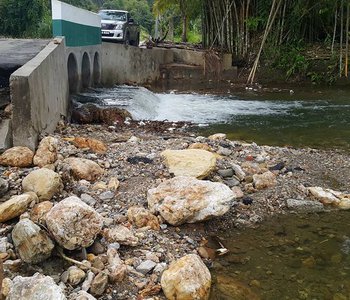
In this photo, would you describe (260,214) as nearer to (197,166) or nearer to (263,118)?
(197,166)

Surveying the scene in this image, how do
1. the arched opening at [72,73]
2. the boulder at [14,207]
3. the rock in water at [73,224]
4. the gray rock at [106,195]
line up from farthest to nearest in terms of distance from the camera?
the arched opening at [72,73]
the gray rock at [106,195]
the boulder at [14,207]
the rock in water at [73,224]

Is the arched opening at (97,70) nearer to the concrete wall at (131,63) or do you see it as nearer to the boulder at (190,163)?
the concrete wall at (131,63)

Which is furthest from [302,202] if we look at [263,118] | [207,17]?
[207,17]

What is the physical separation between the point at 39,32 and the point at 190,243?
788 inches

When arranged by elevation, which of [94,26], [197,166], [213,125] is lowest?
[213,125]

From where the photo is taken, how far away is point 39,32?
72.0ft

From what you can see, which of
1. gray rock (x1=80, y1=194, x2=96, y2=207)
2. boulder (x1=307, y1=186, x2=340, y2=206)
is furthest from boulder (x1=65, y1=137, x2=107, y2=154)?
boulder (x1=307, y1=186, x2=340, y2=206)

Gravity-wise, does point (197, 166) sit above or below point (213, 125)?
above

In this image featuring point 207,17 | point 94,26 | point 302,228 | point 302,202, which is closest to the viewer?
point 302,228

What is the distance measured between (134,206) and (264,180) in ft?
6.14

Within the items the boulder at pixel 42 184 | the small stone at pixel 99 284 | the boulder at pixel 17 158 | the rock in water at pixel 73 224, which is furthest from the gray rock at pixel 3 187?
the small stone at pixel 99 284

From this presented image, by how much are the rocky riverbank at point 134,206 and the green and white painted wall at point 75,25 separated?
17.2ft

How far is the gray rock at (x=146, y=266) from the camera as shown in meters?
3.72

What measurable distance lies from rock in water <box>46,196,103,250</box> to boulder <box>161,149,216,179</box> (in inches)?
69.6
